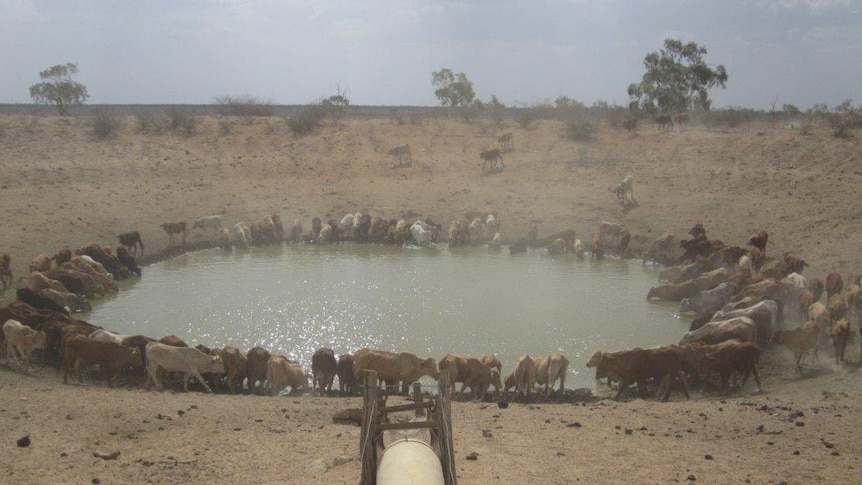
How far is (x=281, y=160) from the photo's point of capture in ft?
Answer: 110

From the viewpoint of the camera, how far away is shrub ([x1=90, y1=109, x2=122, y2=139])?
113 ft

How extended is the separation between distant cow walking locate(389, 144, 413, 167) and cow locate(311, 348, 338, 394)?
21.3 meters

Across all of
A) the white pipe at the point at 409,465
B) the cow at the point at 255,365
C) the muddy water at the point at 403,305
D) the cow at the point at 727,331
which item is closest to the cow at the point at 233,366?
the cow at the point at 255,365

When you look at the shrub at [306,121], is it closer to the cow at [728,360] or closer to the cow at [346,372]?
the cow at [346,372]

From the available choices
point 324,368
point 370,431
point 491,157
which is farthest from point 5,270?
point 491,157

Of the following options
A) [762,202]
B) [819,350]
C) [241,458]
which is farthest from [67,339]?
[762,202]

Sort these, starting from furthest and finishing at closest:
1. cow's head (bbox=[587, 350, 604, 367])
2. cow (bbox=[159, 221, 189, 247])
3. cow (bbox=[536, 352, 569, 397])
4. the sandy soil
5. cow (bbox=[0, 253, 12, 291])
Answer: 1. cow (bbox=[159, 221, 189, 247])
2. cow (bbox=[0, 253, 12, 291])
3. cow's head (bbox=[587, 350, 604, 367])
4. cow (bbox=[536, 352, 569, 397])
5. the sandy soil

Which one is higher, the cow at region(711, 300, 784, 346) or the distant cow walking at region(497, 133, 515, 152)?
the distant cow walking at region(497, 133, 515, 152)

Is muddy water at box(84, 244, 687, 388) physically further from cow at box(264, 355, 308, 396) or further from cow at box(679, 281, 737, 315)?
cow at box(264, 355, 308, 396)

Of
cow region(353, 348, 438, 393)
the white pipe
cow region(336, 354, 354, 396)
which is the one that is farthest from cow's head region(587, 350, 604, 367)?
the white pipe

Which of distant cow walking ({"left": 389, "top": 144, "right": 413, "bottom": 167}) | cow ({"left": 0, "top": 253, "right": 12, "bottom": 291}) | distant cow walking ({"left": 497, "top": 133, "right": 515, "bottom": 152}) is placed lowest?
cow ({"left": 0, "top": 253, "right": 12, "bottom": 291})

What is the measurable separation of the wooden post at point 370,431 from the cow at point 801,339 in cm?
856

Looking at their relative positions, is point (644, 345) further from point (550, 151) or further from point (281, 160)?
point (281, 160)

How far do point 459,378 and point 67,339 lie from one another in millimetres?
6124
